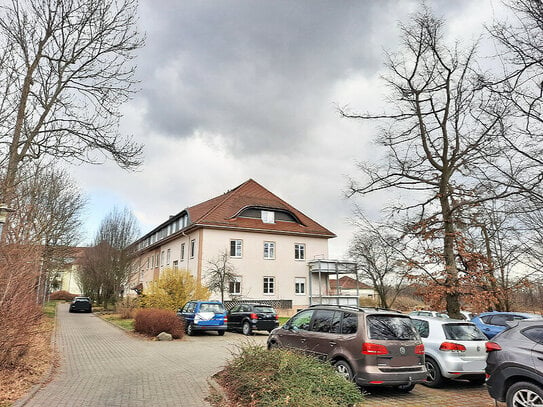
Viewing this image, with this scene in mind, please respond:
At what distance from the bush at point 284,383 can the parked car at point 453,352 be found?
3.09 m

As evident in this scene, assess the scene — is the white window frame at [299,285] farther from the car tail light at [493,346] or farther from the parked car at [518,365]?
the parked car at [518,365]

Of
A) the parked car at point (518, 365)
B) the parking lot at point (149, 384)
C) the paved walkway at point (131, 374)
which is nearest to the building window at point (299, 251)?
the paved walkway at point (131, 374)

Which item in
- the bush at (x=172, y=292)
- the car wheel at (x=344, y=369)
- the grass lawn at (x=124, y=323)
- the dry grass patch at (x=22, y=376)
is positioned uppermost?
the bush at (x=172, y=292)

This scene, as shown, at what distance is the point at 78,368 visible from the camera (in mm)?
10258

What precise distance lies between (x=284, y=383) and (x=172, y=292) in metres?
19.5

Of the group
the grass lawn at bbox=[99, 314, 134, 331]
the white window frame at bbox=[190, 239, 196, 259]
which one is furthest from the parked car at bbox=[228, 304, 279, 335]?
the white window frame at bbox=[190, 239, 196, 259]

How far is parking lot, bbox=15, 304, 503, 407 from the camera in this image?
7152mm

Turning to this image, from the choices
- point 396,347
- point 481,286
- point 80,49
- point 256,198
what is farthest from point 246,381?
point 256,198

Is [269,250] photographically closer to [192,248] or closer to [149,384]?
A: [192,248]

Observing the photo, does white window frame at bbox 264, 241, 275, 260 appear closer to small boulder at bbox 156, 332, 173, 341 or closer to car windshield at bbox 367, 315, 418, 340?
small boulder at bbox 156, 332, 173, 341

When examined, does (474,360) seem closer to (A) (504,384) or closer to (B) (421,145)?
(A) (504,384)

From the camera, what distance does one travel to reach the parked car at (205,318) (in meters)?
18.7

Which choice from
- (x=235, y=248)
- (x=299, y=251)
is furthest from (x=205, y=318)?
(x=299, y=251)

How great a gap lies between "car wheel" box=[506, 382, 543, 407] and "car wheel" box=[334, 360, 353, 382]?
2538mm
